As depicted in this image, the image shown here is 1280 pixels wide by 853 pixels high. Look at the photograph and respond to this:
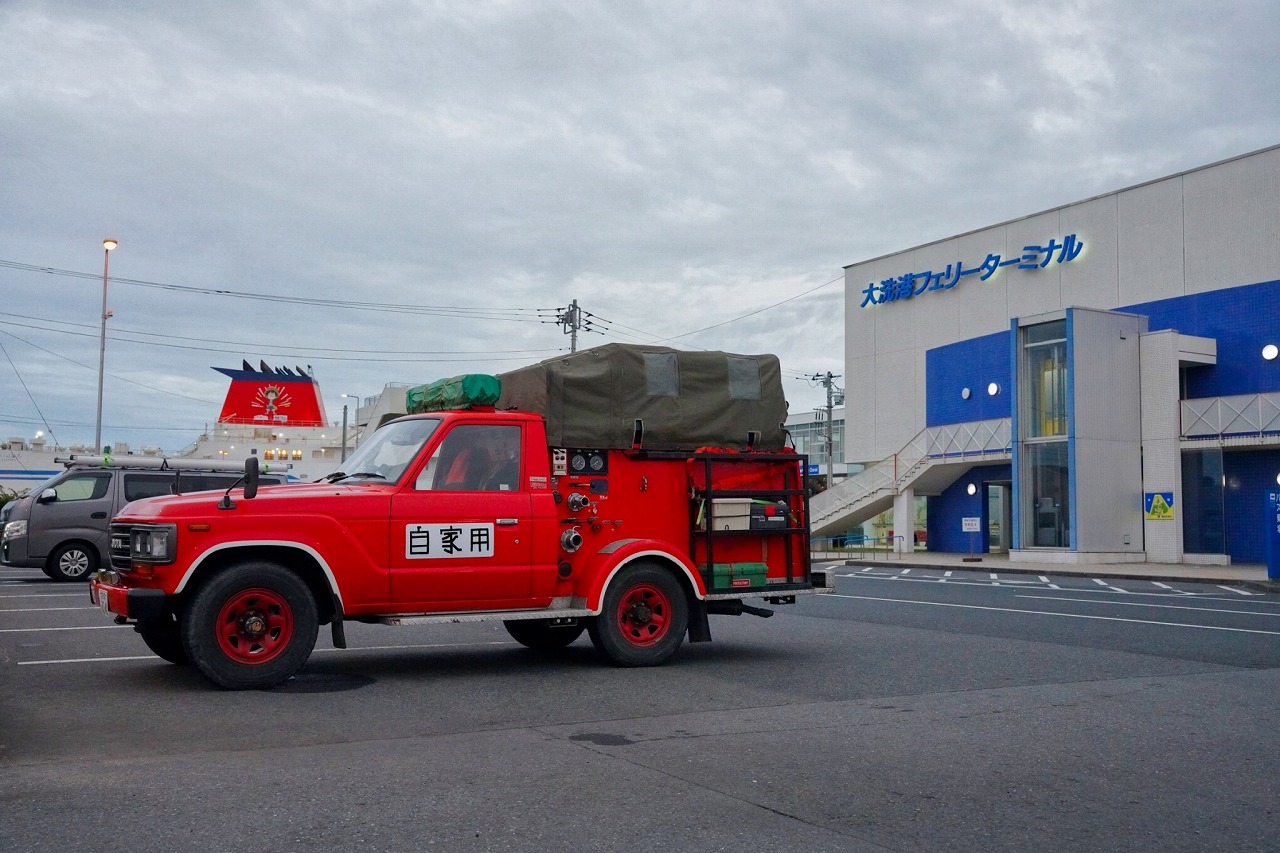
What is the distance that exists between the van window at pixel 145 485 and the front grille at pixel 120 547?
42.3 feet

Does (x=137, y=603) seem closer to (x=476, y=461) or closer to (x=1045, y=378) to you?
(x=476, y=461)

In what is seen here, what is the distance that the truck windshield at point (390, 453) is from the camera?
367 inches

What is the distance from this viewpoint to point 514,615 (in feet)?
30.6

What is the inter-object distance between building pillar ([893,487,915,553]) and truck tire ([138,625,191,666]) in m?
34.2

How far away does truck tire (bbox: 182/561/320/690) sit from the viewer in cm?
814

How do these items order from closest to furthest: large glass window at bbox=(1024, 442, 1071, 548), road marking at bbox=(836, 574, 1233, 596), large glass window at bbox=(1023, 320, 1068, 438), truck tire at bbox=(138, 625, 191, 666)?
1. truck tire at bbox=(138, 625, 191, 666)
2. road marking at bbox=(836, 574, 1233, 596)
3. large glass window at bbox=(1024, 442, 1071, 548)
4. large glass window at bbox=(1023, 320, 1068, 438)

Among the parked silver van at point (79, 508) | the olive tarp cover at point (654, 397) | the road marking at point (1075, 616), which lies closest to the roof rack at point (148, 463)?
the parked silver van at point (79, 508)

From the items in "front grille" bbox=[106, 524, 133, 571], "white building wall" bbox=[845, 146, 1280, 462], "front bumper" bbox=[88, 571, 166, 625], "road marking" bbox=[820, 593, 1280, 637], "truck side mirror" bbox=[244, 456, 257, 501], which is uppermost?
"white building wall" bbox=[845, 146, 1280, 462]

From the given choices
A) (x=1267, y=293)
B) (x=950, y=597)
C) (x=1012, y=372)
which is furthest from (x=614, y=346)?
(x=1267, y=293)

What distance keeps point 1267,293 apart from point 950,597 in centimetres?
2065

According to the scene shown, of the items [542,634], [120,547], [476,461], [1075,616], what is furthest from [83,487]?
[1075,616]

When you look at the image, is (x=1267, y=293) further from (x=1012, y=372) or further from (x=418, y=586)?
(x=418, y=586)

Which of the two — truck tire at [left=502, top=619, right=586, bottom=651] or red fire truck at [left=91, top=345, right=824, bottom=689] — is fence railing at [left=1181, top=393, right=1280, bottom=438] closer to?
red fire truck at [left=91, top=345, right=824, bottom=689]

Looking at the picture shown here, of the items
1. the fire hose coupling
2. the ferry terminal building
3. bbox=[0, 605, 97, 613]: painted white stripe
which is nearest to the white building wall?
the ferry terminal building
